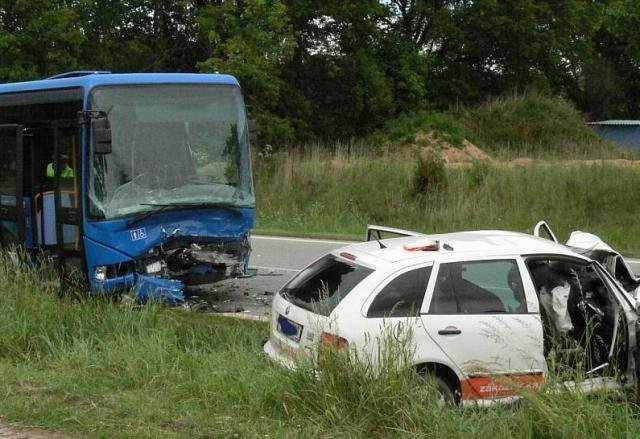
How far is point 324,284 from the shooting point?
742 centimetres

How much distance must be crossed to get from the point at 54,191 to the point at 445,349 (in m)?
6.28

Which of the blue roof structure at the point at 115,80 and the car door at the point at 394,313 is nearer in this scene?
the car door at the point at 394,313

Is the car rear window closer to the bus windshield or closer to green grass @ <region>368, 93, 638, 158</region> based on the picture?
the bus windshield

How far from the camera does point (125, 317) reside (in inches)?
332

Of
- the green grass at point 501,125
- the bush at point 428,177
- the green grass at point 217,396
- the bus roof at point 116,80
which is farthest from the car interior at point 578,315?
the green grass at point 501,125

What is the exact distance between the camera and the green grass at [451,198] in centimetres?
2098

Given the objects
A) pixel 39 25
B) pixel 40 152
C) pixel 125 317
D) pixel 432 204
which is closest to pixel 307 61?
pixel 39 25

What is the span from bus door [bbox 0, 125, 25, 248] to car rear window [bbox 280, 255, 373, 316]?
5120 mm

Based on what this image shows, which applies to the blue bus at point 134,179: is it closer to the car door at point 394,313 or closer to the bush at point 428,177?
the car door at point 394,313

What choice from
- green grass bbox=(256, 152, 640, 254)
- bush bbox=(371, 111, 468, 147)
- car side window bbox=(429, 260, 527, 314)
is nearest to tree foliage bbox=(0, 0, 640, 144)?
bush bbox=(371, 111, 468, 147)

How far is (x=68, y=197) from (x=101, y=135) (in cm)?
116

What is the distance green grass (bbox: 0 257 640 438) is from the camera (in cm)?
559

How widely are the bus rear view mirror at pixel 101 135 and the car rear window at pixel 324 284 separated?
351cm

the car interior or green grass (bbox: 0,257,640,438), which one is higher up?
the car interior
